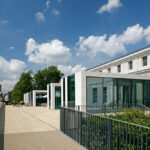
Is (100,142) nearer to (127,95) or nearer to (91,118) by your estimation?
(91,118)

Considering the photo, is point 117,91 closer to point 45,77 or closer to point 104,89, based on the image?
point 104,89

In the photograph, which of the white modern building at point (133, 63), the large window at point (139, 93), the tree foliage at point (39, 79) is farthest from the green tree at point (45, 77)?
the large window at point (139, 93)

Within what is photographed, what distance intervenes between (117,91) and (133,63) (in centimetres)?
1123

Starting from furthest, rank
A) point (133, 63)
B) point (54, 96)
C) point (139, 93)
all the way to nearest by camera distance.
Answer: point (133, 63)
point (54, 96)
point (139, 93)

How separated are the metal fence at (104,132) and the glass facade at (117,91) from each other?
872 cm

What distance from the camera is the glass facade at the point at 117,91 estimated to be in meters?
16.3

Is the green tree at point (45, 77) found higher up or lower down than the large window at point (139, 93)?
higher up

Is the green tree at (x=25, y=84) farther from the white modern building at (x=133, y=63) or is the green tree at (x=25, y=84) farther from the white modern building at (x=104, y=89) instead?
the white modern building at (x=104, y=89)

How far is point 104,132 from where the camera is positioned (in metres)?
4.77

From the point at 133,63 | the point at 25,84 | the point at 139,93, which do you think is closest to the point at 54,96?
the point at 139,93

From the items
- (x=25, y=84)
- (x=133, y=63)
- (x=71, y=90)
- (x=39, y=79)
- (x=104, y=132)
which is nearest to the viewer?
(x=104, y=132)

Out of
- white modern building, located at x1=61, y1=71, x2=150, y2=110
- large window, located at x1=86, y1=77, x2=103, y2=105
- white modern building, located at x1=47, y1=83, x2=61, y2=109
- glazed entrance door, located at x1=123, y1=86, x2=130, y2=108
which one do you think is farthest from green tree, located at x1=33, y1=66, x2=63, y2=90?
large window, located at x1=86, y1=77, x2=103, y2=105

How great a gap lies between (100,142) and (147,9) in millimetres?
14081

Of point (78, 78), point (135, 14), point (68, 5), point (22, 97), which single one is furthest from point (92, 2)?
point (22, 97)
